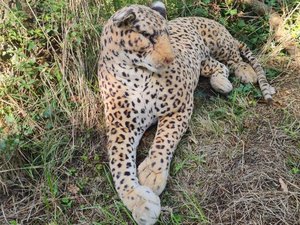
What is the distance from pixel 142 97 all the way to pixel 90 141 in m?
0.57

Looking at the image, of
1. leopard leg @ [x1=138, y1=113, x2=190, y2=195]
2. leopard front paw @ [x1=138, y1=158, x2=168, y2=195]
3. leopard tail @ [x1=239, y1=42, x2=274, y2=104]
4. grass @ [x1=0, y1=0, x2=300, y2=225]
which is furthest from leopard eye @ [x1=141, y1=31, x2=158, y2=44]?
leopard tail @ [x1=239, y1=42, x2=274, y2=104]

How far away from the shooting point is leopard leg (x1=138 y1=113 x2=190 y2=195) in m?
3.10

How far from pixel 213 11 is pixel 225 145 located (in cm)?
173

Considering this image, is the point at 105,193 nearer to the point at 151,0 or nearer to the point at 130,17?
the point at 130,17

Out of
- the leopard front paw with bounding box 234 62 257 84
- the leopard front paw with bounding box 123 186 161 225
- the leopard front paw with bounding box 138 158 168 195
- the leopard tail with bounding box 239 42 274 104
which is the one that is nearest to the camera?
the leopard front paw with bounding box 123 186 161 225

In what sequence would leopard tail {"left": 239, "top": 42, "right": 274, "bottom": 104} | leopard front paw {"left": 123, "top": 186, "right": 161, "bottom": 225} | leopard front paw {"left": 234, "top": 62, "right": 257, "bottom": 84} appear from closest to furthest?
leopard front paw {"left": 123, "top": 186, "right": 161, "bottom": 225}
leopard tail {"left": 239, "top": 42, "right": 274, "bottom": 104}
leopard front paw {"left": 234, "top": 62, "right": 257, "bottom": 84}

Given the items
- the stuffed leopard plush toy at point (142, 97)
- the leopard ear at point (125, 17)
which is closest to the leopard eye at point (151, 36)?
the stuffed leopard plush toy at point (142, 97)

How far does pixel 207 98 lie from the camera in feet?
13.1

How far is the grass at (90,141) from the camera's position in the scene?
3.10 m

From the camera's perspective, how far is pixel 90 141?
3.58m

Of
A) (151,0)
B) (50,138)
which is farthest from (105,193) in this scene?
(151,0)

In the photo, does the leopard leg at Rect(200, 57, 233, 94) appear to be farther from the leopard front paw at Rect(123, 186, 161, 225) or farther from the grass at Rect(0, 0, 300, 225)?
the leopard front paw at Rect(123, 186, 161, 225)

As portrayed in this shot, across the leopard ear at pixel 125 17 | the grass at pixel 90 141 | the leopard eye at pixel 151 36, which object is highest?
the leopard ear at pixel 125 17

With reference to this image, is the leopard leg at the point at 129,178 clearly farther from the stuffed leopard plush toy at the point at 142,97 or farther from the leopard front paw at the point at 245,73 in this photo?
the leopard front paw at the point at 245,73
